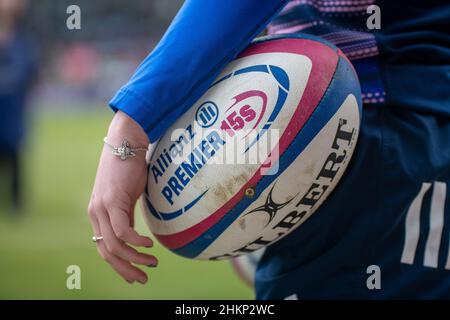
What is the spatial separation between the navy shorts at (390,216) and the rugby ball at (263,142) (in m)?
0.06

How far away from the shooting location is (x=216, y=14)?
1.54 m

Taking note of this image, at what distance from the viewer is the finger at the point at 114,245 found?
1.58 metres

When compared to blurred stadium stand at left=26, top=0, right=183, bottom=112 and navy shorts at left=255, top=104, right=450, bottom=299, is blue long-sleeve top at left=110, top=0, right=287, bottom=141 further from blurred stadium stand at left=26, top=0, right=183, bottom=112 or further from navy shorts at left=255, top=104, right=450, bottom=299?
blurred stadium stand at left=26, top=0, right=183, bottom=112

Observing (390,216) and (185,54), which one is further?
(390,216)

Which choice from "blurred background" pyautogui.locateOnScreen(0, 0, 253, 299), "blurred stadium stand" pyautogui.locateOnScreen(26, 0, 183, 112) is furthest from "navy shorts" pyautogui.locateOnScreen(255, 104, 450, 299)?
"blurred stadium stand" pyautogui.locateOnScreen(26, 0, 183, 112)

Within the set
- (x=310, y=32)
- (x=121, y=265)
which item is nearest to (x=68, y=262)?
(x=121, y=265)

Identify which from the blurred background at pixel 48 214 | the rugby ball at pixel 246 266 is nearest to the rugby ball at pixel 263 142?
the rugby ball at pixel 246 266

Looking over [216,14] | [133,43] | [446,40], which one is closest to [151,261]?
[216,14]

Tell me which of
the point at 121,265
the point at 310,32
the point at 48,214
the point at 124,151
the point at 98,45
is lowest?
the point at 121,265

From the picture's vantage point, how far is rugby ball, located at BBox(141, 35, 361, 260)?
5.33 ft

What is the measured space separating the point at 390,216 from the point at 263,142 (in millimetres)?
347

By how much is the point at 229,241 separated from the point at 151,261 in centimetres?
19

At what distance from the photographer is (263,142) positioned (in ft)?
5.32

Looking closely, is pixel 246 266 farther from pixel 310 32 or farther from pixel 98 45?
pixel 98 45
